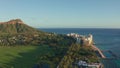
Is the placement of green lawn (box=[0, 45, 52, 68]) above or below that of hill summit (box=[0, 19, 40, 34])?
below

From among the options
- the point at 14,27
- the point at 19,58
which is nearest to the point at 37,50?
the point at 19,58

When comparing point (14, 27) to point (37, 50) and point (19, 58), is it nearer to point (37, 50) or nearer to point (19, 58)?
point (37, 50)

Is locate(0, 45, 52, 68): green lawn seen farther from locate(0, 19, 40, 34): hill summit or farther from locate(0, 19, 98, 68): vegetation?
locate(0, 19, 40, 34): hill summit

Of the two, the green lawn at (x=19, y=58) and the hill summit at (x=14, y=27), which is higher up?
the hill summit at (x=14, y=27)

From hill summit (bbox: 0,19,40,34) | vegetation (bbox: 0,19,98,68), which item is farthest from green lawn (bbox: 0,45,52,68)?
hill summit (bbox: 0,19,40,34)

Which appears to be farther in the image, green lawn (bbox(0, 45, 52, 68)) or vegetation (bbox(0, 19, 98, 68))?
vegetation (bbox(0, 19, 98, 68))

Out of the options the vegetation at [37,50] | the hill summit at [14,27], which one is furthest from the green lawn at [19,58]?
the hill summit at [14,27]

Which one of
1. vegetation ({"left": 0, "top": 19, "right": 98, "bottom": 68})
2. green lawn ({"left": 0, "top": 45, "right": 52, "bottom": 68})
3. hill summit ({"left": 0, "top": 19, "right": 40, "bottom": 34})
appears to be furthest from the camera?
hill summit ({"left": 0, "top": 19, "right": 40, "bottom": 34})

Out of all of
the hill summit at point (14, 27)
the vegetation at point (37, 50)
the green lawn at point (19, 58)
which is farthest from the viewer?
the hill summit at point (14, 27)

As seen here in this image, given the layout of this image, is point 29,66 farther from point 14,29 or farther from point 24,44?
point 14,29

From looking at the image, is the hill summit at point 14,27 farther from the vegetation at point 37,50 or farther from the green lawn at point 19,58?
the green lawn at point 19,58

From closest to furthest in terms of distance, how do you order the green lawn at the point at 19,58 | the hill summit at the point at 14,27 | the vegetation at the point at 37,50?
the green lawn at the point at 19,58 < the vegetation at the point at 37,50 < the hill summit at the point at 14,27
